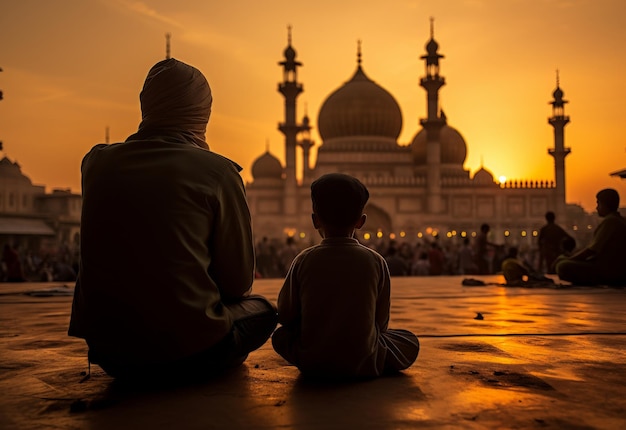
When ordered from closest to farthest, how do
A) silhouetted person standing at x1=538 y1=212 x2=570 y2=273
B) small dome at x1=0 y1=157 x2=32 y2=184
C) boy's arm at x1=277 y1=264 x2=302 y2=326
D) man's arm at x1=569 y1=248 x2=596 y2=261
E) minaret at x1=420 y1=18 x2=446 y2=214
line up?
1. boy's arm at x1=277 y1=264 x2=302 y2=326
2. man's arm at x1=569 y1=248 x2=596 y2=261
3. silhouetted person standing at x1=538 y1=212 x2=570 y2=273
4. minaret at x1=420 y1=18 x2=446 y2=214
5. small dome at x1=0 y1=157 x2=32 y2=184

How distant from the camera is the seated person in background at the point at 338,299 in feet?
7.24

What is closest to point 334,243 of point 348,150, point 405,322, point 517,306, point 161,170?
point 161,170

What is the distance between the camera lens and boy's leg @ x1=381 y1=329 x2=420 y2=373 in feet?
7.69

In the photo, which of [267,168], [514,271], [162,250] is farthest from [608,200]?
[267,168]

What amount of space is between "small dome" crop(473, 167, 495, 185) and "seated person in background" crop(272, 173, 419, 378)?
3361 centimetres

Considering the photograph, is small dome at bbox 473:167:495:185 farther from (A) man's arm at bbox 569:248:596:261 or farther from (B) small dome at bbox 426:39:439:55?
(A) man's arm at bbox 569:248:596:261

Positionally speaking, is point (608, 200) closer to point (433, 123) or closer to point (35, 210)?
point (433, 123)

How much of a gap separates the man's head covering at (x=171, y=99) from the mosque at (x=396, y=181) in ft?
98.9

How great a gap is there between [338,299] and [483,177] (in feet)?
119

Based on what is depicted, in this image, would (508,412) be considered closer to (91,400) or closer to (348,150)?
(91,400)

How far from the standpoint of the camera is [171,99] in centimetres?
231

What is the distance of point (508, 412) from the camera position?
1.83 m

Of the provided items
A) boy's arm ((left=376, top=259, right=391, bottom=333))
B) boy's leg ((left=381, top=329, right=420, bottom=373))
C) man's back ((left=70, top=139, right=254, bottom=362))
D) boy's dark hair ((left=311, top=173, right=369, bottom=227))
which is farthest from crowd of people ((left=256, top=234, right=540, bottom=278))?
man's back ((left=70, top=139, right=254, bottom=362))

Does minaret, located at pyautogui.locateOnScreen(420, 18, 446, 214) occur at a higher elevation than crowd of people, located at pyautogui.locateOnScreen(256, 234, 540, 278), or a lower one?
higher
